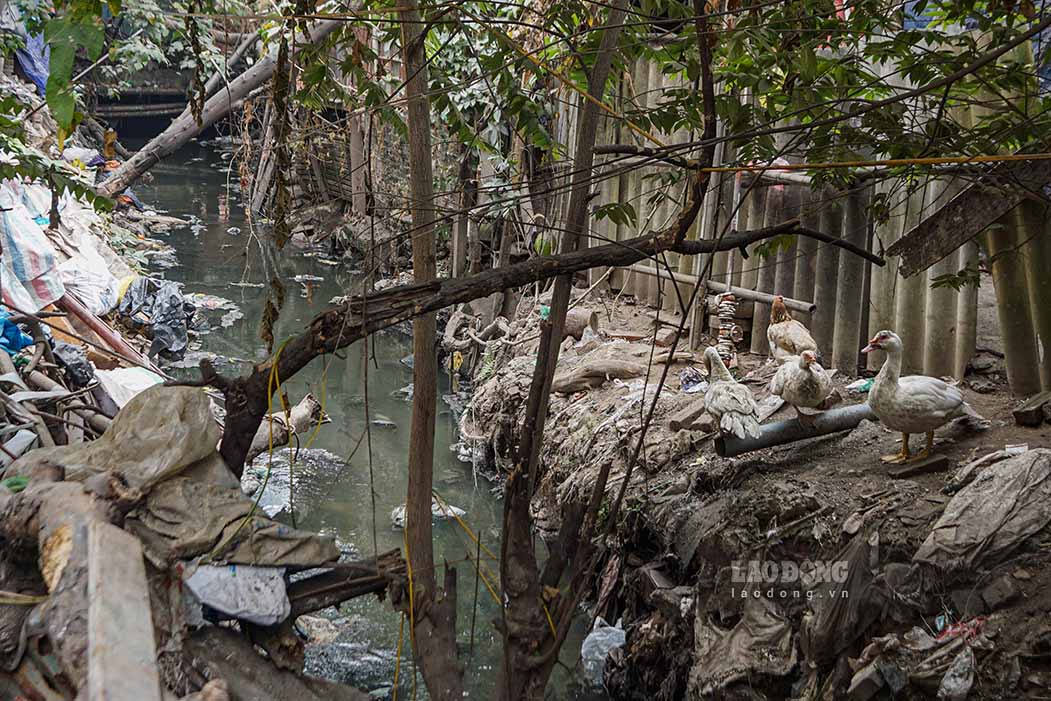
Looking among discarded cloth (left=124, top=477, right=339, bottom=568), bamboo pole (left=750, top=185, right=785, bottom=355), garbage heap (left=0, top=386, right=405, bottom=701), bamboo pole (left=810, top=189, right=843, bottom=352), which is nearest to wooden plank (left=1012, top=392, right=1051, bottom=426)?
bamboo pole (left=810, top=189, right=843, bottom=352)

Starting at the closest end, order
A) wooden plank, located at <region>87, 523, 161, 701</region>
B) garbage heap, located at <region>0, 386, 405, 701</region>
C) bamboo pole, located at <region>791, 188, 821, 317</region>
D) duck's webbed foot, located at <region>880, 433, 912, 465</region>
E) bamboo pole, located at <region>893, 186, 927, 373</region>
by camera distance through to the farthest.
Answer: wooden plank, located at <region>87, 523, 161, 701</region> → garbage heap, located at <region>0, 386, 405, 701</region> → duck's webbed foot, located at <region>880, 433, 912, 465</region> → bamboo pole, located at <region>893, 186, 927, 373</region> → bamboo pole, located at <region>791, 188, 821, 317</region>

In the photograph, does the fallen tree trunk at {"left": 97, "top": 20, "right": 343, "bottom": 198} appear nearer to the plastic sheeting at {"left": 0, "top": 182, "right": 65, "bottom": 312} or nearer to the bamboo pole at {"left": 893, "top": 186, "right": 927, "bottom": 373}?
the plastic sheeting at {"left": 0, "top": 182, "right": 65, "bottom": 312}

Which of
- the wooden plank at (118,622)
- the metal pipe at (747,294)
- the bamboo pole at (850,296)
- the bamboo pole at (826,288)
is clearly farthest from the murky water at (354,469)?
the bamboo pole at (826,288)

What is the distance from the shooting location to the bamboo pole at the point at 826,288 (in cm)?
655

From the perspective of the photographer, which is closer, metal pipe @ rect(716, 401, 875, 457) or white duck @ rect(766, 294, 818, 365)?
metal pipe @ rect(716, 401, 875, 457)

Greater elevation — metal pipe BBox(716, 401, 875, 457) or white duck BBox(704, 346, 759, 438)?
white duck BBox(704, 346, 759, 438)

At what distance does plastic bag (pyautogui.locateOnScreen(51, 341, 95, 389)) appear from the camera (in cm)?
611

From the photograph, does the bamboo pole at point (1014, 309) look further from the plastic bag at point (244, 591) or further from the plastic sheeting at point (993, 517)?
the plastic bag at point (244, 591)

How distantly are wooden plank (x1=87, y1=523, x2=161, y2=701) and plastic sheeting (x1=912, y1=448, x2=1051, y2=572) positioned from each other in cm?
302

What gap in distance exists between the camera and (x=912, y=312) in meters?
6.03

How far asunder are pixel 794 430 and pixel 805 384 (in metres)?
0.28

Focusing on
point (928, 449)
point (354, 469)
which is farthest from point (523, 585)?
point (354, 469)

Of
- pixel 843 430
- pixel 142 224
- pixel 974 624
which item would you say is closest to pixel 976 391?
pixel 843 430

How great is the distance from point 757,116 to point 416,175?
5.23ft
